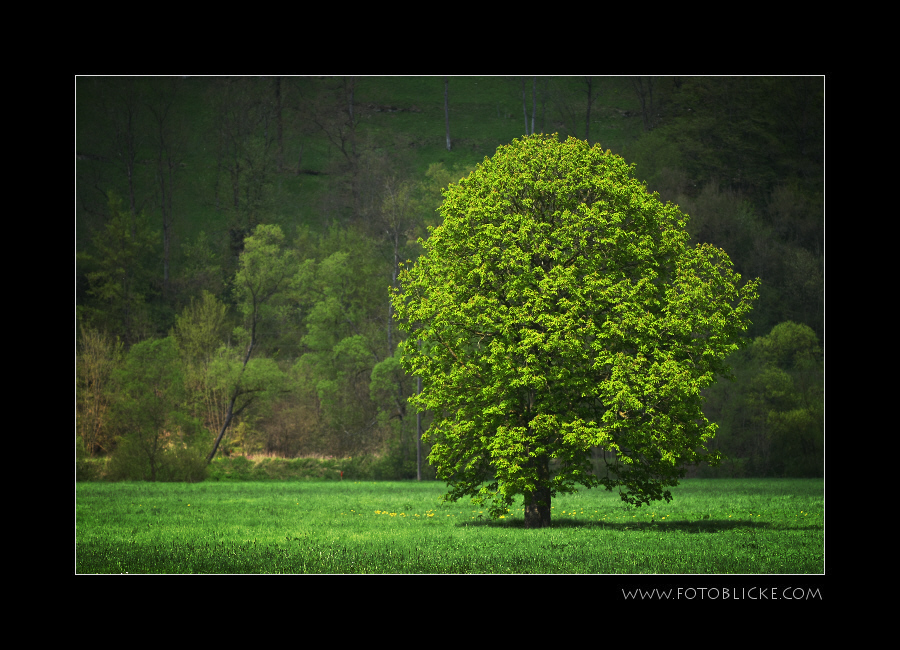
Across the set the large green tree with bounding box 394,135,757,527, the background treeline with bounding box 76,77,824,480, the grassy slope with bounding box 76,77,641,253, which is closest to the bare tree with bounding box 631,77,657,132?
the background treeline with bounding box 76,77,824,480

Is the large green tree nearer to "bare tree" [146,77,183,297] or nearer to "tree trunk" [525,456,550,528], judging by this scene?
"tree trunk" [525,456,550,528]

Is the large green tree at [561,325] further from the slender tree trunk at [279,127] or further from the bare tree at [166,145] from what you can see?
the slender tree trunk at [279,127]

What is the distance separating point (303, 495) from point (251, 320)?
26.3 m

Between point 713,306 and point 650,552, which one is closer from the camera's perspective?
point 650,552

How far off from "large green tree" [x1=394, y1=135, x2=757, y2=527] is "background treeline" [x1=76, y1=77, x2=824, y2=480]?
88.3 ft

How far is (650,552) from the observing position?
55.9 feet

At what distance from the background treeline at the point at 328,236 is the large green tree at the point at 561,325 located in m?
26.9

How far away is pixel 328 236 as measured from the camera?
63750 millimetres

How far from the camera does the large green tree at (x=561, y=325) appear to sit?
19.5 m

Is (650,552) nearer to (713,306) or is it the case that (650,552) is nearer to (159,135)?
(713,306)

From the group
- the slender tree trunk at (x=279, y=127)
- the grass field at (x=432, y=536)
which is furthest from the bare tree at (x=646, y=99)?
the grass field at (x=432, y=536)
